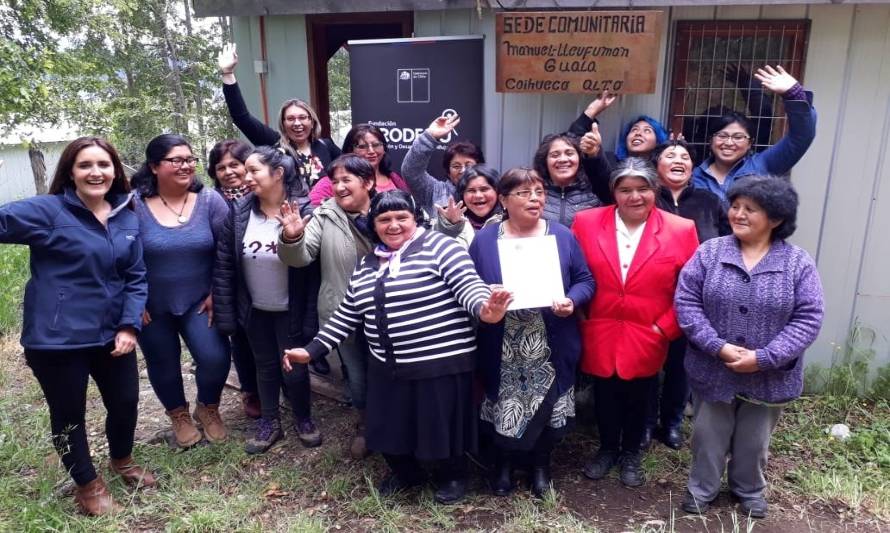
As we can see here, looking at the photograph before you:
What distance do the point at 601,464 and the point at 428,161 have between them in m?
1.98

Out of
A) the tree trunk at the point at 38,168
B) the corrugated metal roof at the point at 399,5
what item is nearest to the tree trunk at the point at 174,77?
Answer: the tree trunk at the point at 38,168

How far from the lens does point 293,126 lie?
13.4 feet

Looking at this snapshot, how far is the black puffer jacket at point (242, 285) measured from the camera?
138 inches

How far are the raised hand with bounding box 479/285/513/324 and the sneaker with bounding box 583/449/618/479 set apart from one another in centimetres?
129

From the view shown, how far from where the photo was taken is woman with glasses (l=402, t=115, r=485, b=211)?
3.62m

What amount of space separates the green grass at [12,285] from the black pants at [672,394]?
549cm

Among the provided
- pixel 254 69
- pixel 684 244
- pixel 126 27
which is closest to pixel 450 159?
pixel 684 244

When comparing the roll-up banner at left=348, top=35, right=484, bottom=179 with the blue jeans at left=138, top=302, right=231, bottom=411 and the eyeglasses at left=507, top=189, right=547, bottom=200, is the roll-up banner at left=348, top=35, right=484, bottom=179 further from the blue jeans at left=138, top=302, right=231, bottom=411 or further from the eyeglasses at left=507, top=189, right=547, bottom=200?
the blue jeans at left=138, top=302, right=231, bottom=411

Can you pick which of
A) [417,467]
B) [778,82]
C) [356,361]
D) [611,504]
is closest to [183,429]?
[356,361]

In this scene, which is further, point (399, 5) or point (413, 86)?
point (413, 86)

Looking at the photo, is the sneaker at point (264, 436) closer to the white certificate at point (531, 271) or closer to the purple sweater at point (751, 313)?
the white certificate at point (531, 271)

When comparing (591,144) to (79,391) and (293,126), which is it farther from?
(79,391)

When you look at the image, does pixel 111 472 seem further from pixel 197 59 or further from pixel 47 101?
pixel 197 59

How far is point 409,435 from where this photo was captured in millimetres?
3115
